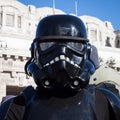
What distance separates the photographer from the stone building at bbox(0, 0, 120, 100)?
21531mm

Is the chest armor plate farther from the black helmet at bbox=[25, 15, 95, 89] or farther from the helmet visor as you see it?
the helmet visor

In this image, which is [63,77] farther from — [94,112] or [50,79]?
[94,112]

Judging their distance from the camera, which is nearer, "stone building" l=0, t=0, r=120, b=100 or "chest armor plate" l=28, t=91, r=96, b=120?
"chest armor plate" l=28, t=91, r=96, b=120

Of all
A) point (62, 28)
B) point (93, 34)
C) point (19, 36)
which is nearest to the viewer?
point (62, 28)

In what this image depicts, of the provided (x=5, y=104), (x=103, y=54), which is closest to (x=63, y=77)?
(x=5, y=104)

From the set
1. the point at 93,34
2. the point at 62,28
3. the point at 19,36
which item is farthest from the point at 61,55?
Result: the point at 93,34

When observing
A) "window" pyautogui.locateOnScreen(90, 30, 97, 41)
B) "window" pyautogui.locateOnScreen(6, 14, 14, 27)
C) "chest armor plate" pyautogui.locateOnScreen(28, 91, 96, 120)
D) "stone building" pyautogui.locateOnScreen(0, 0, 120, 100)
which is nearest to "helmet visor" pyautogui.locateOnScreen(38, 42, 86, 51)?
"chest armor plate" pyautogui.locateOnScreen(28, 91, 96, 120)

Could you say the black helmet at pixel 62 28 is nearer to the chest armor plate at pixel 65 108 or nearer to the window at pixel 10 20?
the chest armor plate at pixel 65 108

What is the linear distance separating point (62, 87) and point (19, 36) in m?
22.7

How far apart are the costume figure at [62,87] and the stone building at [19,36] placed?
892cm

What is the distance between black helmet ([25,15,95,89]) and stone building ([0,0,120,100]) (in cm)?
887

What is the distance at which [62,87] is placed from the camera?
1.66 metres

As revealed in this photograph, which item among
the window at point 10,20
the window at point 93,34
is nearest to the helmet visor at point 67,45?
the window at point 10,20

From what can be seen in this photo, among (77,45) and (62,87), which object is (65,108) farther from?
(77,45)
